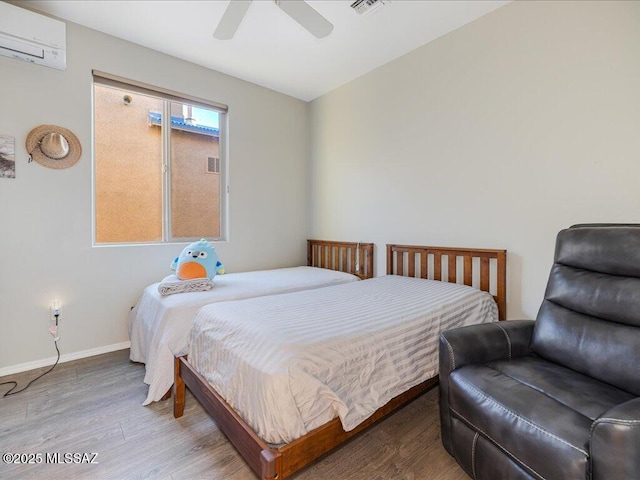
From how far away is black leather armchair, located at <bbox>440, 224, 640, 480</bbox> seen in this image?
877mm

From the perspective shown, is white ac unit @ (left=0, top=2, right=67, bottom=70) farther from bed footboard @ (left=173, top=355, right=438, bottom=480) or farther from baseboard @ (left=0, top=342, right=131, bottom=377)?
bed footboard @ (left=173, top=355, right=438, bottom=480)

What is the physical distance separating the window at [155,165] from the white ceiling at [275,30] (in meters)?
0.43

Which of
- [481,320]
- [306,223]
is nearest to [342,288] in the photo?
[481,320]

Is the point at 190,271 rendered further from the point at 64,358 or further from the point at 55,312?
the point at 64,358

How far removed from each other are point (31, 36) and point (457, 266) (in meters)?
3.61

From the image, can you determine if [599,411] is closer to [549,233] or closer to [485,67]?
[549,233]

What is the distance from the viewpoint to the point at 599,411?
1019mm

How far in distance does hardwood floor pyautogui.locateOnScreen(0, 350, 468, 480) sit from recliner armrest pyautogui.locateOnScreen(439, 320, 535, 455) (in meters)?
0.23

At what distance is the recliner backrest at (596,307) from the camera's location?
4.10 ft

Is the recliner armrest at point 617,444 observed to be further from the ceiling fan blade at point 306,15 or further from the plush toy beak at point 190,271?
the plush toy beak at point 190,271

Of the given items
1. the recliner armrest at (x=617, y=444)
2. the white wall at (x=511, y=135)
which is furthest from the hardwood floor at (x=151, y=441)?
the white wall at (x=511, y=135)

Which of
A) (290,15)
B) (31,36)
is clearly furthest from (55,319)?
(290,15)

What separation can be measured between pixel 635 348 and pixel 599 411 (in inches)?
15.9

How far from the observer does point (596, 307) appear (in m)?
1.39
